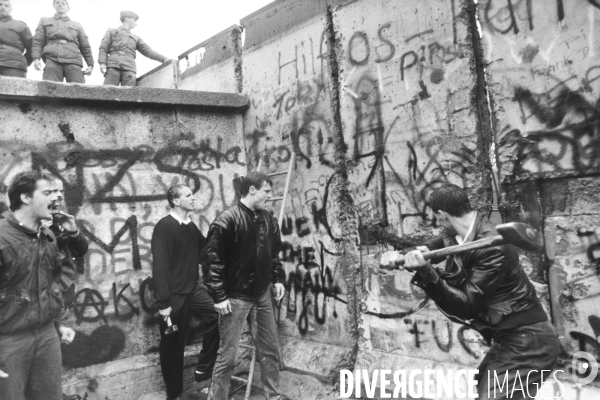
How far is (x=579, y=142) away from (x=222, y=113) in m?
4.05

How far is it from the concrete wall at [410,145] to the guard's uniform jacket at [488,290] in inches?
39.0

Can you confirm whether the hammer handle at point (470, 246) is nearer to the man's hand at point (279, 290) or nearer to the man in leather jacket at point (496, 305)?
the man in leather jacket at point (496, 305)

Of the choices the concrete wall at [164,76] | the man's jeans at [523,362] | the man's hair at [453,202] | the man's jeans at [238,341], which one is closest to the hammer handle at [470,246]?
the man's hair at [453,202]

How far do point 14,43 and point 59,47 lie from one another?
0.53 m

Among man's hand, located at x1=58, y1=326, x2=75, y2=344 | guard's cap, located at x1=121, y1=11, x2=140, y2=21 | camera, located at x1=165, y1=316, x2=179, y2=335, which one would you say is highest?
guard's cap, located at x1=121, y1=11, x2=140, y2=21

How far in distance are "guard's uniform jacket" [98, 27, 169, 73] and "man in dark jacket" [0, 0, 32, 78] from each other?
3.99 feet

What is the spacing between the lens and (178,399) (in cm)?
513

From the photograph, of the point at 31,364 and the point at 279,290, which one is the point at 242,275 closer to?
the point at 279,290

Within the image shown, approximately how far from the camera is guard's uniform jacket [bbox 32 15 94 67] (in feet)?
22.0

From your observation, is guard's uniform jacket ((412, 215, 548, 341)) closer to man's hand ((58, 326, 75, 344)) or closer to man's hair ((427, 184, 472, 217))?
man's hair ((427, 184, 472, 217))

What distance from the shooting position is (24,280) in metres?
3.22

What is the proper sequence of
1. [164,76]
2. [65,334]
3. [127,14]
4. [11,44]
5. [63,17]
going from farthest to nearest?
1. [164,76]
2. [127,14]
3. [63,17]
4. [11,44]
5. [65,334]

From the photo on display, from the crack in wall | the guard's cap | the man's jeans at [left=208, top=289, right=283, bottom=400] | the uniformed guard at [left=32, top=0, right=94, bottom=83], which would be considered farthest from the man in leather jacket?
the guard's cap

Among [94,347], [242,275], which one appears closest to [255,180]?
[242,275]
